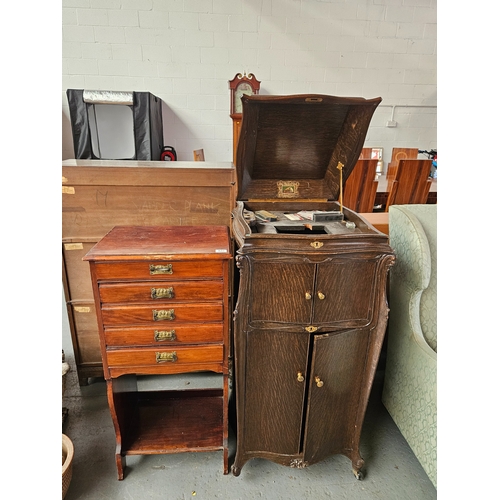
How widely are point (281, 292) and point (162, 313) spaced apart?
46 cm

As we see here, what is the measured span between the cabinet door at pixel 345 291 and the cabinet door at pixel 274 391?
136 millimetres

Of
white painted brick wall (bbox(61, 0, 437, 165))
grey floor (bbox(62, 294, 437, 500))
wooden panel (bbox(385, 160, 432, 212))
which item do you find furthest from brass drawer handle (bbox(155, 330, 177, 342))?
white painted brick wall (bbox(61, 0, 437, 165))

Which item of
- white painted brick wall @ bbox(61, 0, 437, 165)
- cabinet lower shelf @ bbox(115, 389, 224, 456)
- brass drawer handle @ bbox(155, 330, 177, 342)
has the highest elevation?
white painted brick wall @ bbox(61, 0, 437, 165)

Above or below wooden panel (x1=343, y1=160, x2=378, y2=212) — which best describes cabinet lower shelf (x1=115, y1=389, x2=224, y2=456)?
below

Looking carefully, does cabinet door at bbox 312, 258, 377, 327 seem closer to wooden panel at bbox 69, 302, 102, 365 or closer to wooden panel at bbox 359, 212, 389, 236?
wooden panel at bbox 359, 212, 389, 236

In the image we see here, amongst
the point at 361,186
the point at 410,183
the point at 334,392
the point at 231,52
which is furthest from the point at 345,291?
the point at 231,52

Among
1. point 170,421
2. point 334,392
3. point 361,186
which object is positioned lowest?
point 170,421

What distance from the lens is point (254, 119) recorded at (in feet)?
4.64

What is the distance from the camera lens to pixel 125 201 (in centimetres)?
179

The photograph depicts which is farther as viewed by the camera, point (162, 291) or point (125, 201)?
point (125, 201)

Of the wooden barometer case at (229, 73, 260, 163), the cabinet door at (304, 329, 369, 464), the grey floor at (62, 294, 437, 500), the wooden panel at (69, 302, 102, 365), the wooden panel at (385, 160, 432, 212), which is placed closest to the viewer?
the cabinet door at (304, 329, 369, 464)

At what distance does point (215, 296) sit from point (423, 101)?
3.75 m

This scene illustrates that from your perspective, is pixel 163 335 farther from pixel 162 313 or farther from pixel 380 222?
pixel 380 222

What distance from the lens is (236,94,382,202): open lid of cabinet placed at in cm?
138
